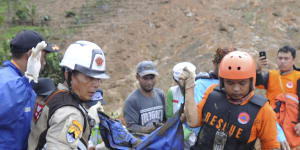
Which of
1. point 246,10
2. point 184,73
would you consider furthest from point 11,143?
point 246,10

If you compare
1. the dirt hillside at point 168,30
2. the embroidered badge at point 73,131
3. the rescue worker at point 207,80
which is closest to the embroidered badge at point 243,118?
the rescue worker at point 207,80

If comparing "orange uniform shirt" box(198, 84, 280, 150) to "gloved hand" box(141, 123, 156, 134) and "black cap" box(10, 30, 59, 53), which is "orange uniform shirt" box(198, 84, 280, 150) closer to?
"gloved hand" box(141, 123, 156, 134)

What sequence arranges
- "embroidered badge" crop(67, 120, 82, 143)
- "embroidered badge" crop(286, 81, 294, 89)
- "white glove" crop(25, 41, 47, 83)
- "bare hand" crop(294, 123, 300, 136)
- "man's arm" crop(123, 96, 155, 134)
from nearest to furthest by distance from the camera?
"embroidered badge" crop(67, 120, 82, 143)
"white glove" crop(25, 41, 47, 83)
"man's arm" crop(123, 96, 155, 134)
"bare hand" crop(294, 123, 300, 136)
"embroidered badge" crop(286, 81, 294, 89)

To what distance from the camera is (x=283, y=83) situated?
15.1 feet

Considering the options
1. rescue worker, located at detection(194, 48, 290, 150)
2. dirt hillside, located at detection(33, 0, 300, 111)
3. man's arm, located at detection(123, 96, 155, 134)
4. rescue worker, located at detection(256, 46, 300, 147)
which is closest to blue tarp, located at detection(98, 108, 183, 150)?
rescue worker, located at detection(194, 48, 290, 150)

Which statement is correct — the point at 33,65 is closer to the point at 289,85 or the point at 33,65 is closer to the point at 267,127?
the point at 267,127

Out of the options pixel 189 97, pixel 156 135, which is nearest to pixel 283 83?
pixel 189 97

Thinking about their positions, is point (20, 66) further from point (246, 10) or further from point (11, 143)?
point (246, 10)

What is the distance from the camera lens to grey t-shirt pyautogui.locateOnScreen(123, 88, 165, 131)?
13.7 ft

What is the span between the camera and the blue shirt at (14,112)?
244 cm

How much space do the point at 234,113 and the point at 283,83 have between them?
2.50 meters

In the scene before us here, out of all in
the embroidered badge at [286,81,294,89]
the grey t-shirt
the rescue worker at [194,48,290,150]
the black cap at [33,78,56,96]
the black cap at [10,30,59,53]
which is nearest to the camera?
the black cap at [10,30,59,53]

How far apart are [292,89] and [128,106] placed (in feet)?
8.75

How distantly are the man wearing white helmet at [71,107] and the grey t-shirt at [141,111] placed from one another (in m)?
1.80
